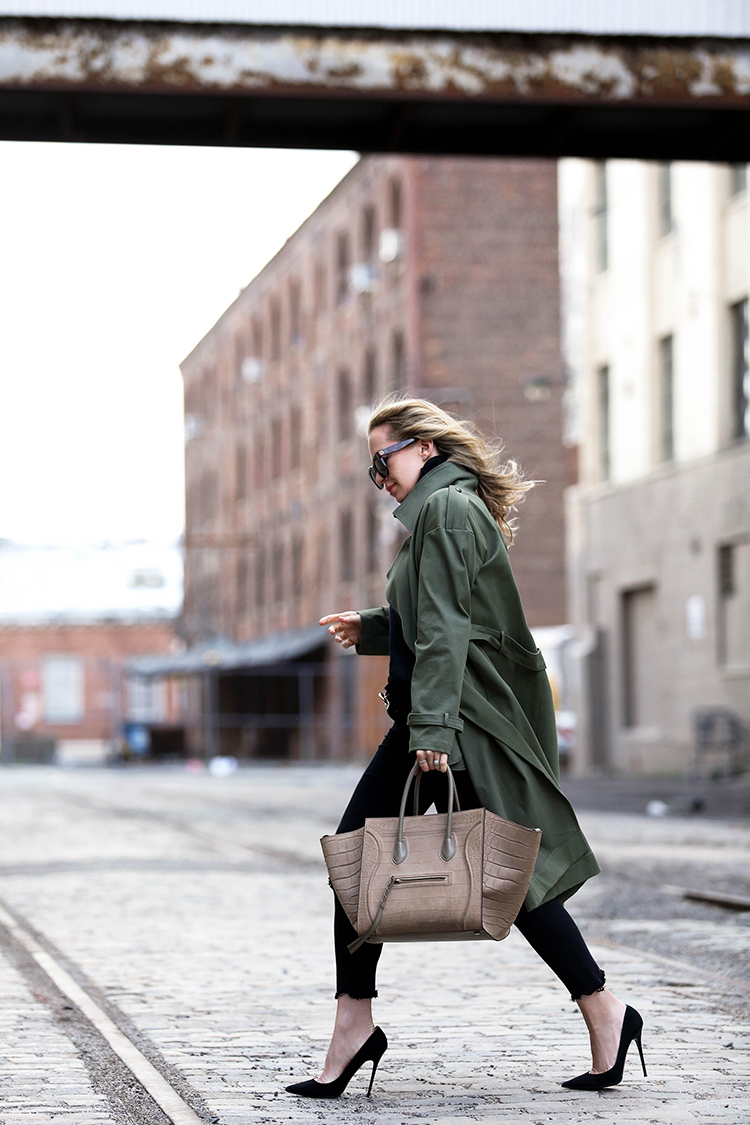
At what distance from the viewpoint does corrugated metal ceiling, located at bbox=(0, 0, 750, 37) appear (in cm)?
993

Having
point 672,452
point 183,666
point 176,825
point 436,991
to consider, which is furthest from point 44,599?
point 436,991

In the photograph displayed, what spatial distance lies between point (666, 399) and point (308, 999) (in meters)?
21.3

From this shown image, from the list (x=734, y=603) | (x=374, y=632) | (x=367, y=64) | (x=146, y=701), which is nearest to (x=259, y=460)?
(x=146, y=701)

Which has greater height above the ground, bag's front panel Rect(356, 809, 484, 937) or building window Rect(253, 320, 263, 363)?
building window Rect(253, 320, 263, 363)

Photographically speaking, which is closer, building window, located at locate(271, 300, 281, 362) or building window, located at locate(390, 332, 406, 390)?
building window, located at locate(390, 332, 406, 390)

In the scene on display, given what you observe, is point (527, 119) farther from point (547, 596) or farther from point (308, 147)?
point (547, 596)

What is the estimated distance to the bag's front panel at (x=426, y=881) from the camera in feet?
14.1

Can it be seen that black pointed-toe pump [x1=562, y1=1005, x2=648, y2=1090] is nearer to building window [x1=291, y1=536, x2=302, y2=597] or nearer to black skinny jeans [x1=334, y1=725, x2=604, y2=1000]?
black skinny jeans [x1=334, y1=725, x2=604, y2=1000]

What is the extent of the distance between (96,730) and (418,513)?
62.3 m

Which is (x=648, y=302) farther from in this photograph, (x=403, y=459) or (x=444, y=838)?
(x=444, y=838)

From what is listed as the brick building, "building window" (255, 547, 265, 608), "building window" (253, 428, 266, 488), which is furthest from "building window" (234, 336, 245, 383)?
"building window" (255, 547, 265, 608)

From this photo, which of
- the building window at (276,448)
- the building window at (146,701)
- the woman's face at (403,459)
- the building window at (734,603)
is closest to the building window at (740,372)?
the building window at (734,603)

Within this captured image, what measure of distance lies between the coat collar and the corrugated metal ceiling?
591cm

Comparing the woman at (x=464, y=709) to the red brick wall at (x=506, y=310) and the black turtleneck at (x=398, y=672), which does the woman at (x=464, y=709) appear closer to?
the black turtleneck at (x=398, y=672)
